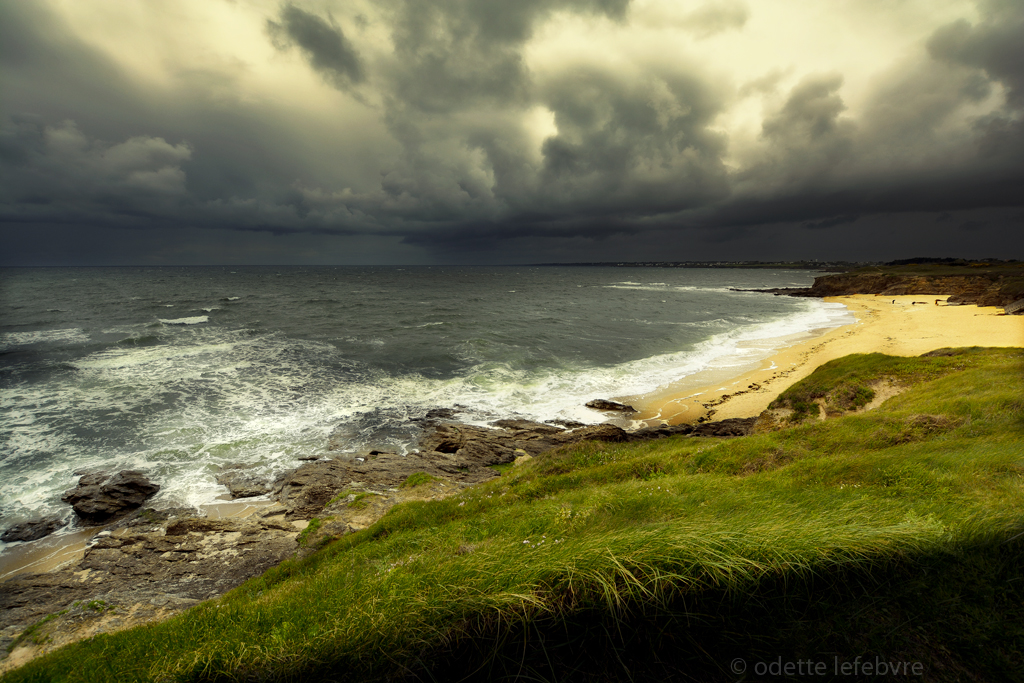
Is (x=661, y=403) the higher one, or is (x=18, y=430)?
(x=661, y=403)

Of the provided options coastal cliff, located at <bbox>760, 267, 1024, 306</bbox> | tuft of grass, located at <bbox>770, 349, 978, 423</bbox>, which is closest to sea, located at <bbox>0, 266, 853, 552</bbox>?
tuft of grass, located at <bbox>770, 349, 978, 423</bbox>

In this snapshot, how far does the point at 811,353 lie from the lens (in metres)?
35.5

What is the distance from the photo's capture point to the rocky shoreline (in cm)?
1004

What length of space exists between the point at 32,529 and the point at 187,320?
52459 mm

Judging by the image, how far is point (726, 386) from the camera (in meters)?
28.2

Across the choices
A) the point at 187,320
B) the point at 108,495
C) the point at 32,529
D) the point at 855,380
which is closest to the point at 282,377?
the point at 108,495

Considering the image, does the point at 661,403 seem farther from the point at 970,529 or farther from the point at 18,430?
the point at 18,430

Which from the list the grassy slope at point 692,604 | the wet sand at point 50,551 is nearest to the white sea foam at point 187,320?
the wet sand at point 50,551

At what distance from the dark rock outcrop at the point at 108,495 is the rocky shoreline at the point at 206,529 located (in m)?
0.04

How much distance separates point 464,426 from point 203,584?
12.5m

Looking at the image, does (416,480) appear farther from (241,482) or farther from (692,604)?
(692,604)

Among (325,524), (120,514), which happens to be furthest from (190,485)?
(325,524)

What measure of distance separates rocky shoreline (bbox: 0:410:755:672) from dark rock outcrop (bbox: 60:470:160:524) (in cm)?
4

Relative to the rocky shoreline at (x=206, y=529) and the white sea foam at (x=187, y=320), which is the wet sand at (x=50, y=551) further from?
the white sea foam at (x=187, y=320)
